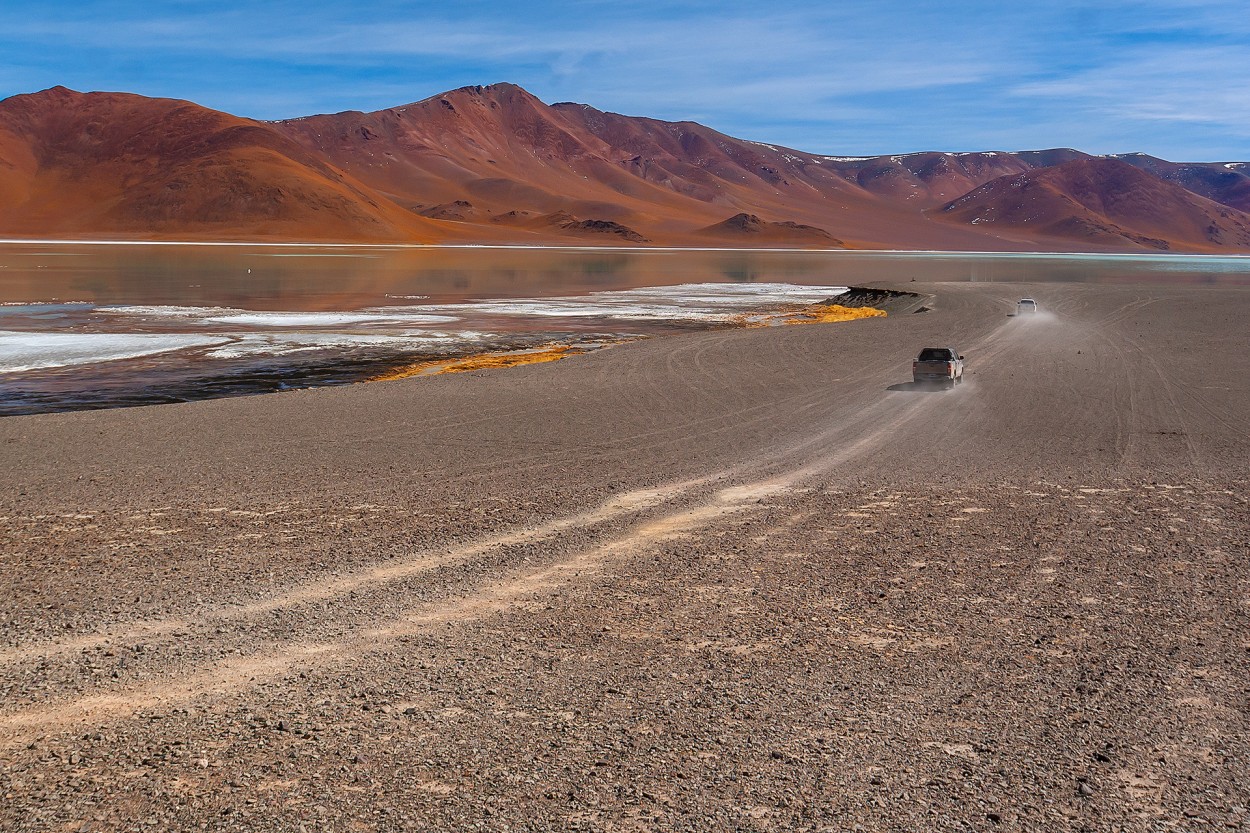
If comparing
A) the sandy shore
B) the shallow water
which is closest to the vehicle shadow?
the sandy shore

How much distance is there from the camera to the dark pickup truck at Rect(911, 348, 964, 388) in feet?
71.6

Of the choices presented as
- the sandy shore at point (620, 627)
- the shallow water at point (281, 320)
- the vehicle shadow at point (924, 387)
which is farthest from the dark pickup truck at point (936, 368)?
the shallow water at point (281, 320)

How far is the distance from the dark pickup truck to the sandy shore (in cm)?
530

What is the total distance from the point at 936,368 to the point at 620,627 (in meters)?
15.6

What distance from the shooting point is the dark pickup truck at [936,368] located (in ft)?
71.6

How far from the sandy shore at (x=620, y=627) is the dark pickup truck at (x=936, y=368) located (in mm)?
5303

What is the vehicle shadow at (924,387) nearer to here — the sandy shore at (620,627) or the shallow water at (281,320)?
the sandy shore at (620,627)

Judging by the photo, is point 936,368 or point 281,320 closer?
point 936,368

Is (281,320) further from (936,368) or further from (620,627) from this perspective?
(620,627)

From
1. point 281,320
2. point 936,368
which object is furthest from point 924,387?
point 281,320

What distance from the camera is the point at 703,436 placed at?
16.5m

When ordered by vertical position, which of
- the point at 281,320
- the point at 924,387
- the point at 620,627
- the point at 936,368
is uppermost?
the point at 281,320

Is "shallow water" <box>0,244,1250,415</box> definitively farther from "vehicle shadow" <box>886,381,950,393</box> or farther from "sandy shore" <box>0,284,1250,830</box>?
"vehicle shadow" <box>886,381,950,393</box>

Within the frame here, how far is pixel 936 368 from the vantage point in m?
21.9
